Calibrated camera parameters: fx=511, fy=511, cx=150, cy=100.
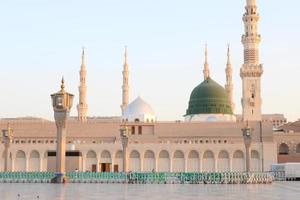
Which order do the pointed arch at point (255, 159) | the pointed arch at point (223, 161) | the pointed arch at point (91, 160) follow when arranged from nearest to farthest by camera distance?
the pointed arch at point (255, 159)
the pointed arch at point (223, 161)
the pointed arch at point (91, 160)

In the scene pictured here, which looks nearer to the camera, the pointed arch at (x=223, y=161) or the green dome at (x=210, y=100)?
the pointed arch at (x=223, y=161)

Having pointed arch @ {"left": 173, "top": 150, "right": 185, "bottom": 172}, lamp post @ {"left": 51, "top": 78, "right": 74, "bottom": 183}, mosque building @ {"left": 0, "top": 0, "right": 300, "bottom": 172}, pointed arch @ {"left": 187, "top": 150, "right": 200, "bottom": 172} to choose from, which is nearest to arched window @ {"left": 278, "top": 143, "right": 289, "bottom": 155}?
mosque building @ {"left": 0, "top": 0, "right": 300, "bottom": 172}

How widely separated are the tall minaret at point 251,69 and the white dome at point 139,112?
12.4 meters

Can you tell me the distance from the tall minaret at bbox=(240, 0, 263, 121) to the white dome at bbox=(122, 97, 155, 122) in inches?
487

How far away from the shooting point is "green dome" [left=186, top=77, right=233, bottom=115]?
70.8 meters

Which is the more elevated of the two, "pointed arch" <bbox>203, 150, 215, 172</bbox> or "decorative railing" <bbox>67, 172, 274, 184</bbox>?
"pointed arch" <bbox>203, 150, 215, 172</bbox>

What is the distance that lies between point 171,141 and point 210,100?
11.0 metres

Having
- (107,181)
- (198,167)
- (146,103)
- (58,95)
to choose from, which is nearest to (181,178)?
(107,181)

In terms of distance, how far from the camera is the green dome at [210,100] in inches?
2785

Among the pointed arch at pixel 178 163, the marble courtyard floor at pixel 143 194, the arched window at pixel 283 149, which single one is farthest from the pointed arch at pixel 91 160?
the marble courtyard floor at pixel 143 194

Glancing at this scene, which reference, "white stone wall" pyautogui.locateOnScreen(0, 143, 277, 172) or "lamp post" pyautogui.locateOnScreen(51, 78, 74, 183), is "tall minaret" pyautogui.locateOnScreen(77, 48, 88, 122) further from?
"lamp post" pyautogui.locateOnScreen(51, 78, 74, 183)

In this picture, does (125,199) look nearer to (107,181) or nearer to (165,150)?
(107,181)

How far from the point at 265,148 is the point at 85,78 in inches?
1040

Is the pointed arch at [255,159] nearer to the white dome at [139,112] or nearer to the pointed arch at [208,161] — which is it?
the pointed arch at [208,161]
